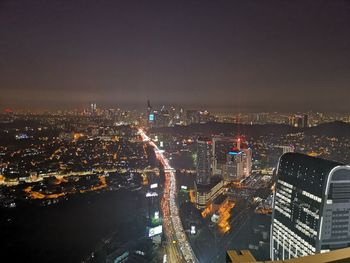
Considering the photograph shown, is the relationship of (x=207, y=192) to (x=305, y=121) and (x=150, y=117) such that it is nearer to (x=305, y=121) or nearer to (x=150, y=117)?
(x=305, y=121)

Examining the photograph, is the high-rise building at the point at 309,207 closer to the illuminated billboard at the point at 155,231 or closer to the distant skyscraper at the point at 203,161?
the illuminated billboard at the point at 155,231

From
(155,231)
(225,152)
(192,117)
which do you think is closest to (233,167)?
(225,152)

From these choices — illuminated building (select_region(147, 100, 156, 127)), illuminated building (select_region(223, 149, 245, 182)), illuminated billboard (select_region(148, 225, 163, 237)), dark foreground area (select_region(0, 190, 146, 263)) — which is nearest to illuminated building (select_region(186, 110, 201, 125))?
illuminated building (select_region(147, 100, 156, 127))

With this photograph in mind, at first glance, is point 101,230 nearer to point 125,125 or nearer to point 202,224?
point 202,224

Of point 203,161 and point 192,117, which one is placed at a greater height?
point 192,117

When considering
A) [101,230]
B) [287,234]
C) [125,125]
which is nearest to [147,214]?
[101,230]

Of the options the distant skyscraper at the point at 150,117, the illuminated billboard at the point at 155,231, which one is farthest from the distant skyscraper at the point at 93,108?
the illuminated billboard at the point at 155,231
